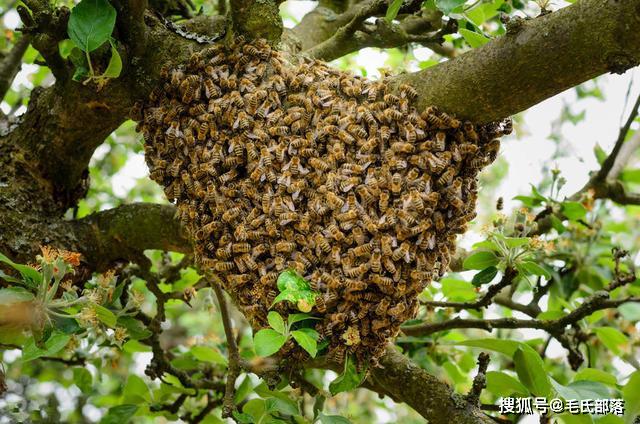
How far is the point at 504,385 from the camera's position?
3033 millimetres

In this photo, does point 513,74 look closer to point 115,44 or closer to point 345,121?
point 345,121

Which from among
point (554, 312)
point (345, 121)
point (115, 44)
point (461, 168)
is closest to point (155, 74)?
point (115, 44)

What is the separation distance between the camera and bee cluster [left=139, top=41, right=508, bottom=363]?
260cm

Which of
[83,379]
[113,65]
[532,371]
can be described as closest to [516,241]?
[532,371]

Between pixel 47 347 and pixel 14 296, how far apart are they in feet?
0.77

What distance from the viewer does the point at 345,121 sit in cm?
276

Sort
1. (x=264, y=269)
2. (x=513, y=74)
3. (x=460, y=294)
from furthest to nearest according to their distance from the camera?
(x=460, y=294), (x=264, y=269), (x=513, y=74)

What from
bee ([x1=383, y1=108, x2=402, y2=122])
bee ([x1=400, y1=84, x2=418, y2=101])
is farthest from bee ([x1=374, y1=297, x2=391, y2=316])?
bee ([x1=400, y1=84, x2=418, y2=101])

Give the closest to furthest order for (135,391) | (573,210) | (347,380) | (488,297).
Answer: (347,380), (488,297), (135,391), (573,210)

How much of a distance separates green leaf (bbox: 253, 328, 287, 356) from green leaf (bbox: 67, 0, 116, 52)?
1336 mm

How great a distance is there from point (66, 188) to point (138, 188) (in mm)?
2804

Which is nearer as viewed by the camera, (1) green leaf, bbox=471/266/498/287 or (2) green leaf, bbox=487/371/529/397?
(2) green leaf, bbox=487/371/529/397

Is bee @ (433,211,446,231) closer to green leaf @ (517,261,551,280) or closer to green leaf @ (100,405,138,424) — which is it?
green leaf @ (517,261,551,280)

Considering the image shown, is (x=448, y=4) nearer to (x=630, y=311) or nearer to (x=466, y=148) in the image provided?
(x=466, y=148)
